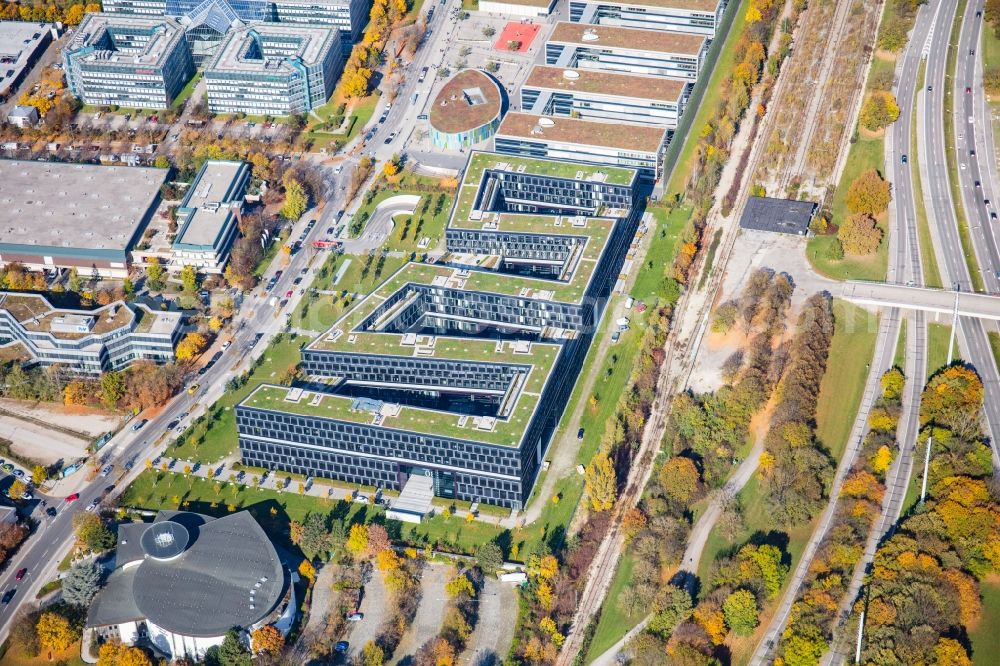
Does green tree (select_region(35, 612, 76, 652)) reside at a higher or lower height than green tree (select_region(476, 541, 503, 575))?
lower

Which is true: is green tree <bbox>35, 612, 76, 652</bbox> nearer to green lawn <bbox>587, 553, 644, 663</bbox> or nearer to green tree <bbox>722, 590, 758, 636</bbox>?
green lawn <bbox>587, 553, 644, 663</bbox>

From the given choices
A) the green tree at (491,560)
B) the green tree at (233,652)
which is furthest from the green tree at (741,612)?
the green tree at (233,652)

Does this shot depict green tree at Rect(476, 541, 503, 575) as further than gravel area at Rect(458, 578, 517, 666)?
Yes

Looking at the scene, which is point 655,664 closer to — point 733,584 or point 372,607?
point 733,584

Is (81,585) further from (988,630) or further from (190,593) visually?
(988,630)

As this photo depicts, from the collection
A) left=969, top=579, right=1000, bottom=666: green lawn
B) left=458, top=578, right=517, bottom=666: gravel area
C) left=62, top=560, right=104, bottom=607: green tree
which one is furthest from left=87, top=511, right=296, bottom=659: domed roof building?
left=969, top=579, right=1000, bottom=666: green lawn

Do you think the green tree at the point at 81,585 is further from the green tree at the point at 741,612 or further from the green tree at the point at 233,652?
the green tree at the point at 741,612

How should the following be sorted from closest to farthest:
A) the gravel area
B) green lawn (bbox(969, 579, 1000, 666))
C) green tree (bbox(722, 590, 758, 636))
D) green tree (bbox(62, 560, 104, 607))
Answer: green lawn (bbox(969, 579, 1000, 666)) → green tree (bbox(722, 590, 758, 636)) → the gravel area → green tree (bbox(62, 560, 104, 607))
